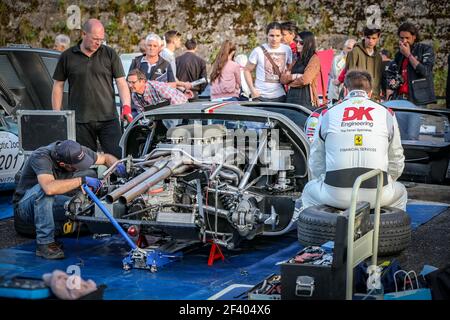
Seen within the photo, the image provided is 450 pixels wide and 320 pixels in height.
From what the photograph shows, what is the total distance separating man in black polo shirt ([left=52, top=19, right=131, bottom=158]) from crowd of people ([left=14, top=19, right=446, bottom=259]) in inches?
0.4

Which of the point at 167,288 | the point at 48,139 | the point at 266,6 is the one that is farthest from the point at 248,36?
the point at 167,288

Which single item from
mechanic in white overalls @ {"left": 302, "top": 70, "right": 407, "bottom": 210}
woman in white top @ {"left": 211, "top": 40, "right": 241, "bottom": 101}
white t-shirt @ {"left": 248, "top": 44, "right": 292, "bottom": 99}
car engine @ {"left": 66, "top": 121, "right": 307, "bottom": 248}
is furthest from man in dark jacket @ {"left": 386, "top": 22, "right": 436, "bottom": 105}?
mechanic in white overalls @ {"left": 302, "top": 70, "right": 407, "bottom": 210}

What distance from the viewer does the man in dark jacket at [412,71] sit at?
39.7 ft

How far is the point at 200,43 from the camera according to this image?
56.1 ft

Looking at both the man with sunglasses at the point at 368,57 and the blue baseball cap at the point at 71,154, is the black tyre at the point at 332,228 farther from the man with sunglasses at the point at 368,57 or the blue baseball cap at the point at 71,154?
the man with sunglasses at the point at 368,57

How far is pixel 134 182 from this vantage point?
734 centimetres

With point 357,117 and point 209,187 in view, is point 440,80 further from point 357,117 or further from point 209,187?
point 209,187

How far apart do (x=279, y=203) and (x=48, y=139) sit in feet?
9.13

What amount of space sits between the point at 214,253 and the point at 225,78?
5258mm

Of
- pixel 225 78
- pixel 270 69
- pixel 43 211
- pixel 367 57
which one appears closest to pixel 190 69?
pixel 225 78

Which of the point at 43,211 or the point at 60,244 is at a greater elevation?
the point at 43,211

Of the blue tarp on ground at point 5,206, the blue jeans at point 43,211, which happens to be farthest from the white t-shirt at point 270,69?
the blue jeans at point 43,211
